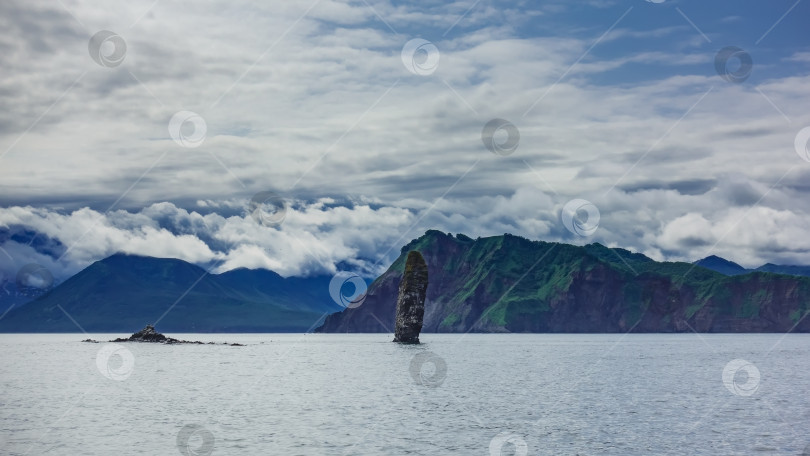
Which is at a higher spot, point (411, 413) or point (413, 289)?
point (413, 289)

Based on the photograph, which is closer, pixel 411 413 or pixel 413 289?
pixel 411 413

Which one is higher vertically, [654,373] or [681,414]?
[654,373]

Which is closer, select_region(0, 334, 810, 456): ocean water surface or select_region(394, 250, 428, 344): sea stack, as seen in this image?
select_region(0, 334, 810, 456): ocean water surface

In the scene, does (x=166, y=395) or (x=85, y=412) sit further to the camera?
(x=166, y=395)

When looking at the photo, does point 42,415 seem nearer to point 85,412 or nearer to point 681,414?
point 85,412

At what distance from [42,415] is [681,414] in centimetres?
4919

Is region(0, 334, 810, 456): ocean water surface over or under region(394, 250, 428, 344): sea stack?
under

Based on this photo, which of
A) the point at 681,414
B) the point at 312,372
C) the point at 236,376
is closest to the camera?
the point at 681,414

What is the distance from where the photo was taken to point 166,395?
74.8 meters

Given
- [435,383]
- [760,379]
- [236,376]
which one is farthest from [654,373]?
[236,376]

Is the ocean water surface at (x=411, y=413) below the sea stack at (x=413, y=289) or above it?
below

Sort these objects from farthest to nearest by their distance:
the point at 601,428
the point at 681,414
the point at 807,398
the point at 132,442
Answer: the point at 807,398
the point at 681,414
the point at 601,428
the point at 132,442

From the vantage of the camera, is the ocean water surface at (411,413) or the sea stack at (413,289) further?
the sea stack at (413,289)

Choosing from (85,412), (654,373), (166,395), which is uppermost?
(654,373)
